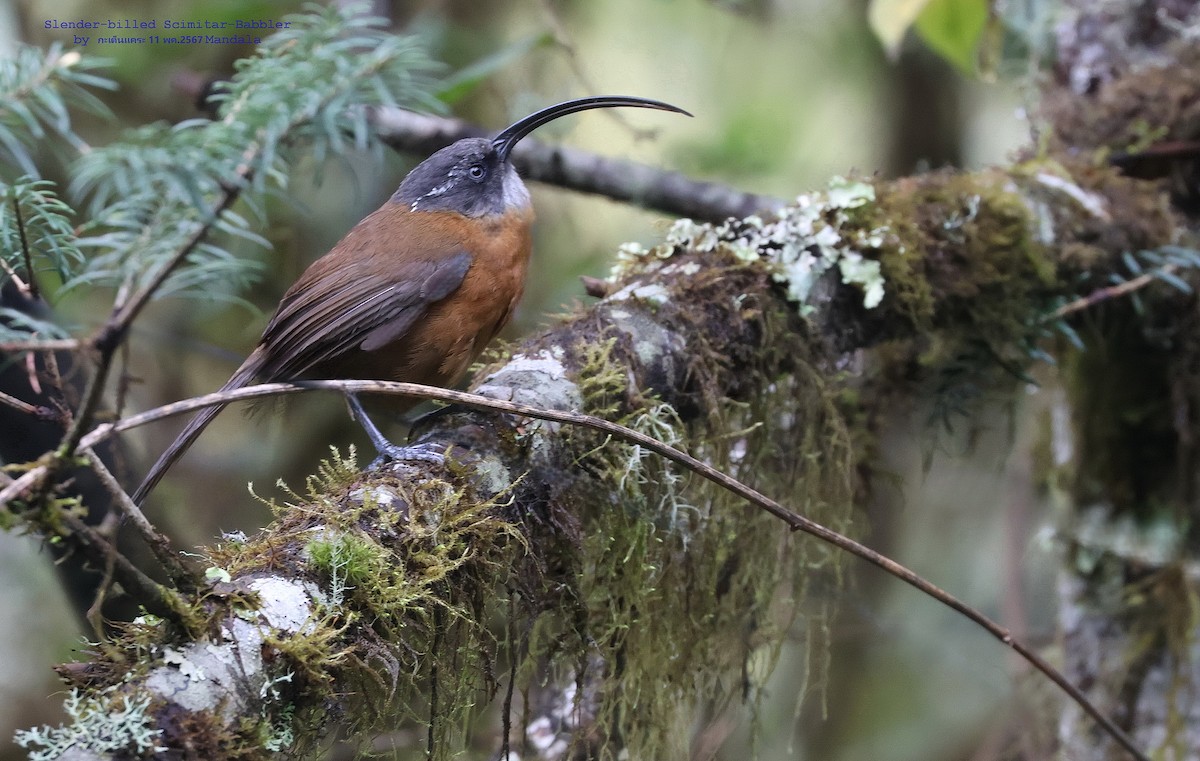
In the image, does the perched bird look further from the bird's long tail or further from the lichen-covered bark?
the lichen-covered bark

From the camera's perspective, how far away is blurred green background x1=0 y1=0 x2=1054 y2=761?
4148mm

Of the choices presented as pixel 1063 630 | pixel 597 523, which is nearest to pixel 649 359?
pixel 597 523

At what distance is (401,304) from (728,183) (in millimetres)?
2325

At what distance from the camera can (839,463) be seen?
243cm

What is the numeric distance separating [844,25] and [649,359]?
377cm

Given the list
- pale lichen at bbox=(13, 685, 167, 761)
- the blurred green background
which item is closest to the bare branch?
the blurred green background

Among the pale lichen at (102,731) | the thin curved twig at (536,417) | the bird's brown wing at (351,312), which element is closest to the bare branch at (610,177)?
the bird's brown wing at (351,312)

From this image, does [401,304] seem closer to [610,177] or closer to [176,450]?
[176,450]

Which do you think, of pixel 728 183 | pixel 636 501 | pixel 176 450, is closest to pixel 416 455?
pixel 636 501

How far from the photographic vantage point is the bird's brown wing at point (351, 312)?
2371mm

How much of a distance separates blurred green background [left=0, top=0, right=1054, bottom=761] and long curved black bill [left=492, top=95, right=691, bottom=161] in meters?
0.61

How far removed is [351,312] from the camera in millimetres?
2373

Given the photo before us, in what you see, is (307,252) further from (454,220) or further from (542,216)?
(454,220)

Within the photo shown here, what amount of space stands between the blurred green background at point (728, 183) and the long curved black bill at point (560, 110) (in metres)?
0.61
